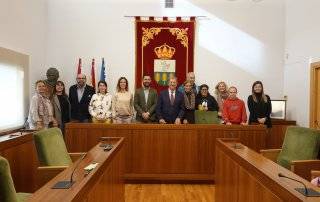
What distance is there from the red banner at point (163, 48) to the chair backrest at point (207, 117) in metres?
1.88

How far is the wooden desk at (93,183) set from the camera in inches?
73.6

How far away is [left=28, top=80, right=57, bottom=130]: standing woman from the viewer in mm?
5555

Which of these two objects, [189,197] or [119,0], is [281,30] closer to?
[119,0]

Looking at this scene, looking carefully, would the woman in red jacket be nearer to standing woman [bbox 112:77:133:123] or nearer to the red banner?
standing woman [bbox 112:77:133:123]

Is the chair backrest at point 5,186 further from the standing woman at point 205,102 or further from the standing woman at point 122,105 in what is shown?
the standing woman at point 205,102

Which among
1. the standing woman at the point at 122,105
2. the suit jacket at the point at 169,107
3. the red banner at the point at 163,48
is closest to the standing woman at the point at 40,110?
the standing woman at the point at 122,105

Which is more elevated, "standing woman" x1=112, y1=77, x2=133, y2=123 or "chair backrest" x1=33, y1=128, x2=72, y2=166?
"standing woman" x1=112, y1=77, x2=133, y2=123

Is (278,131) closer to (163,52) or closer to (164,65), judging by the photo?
(164,65)

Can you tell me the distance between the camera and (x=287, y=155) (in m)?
4.27

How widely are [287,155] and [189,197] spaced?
129cm

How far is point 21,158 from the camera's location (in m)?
3.92

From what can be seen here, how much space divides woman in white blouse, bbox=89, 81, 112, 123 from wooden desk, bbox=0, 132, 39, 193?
4.62ft

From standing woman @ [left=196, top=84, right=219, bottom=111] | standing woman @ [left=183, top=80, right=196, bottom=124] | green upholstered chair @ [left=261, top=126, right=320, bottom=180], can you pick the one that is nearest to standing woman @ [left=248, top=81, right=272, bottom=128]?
standing woman @ [left=196, top=84, right=219, bottom=111]

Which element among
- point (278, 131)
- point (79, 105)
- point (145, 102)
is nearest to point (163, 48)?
point (145, 102)
